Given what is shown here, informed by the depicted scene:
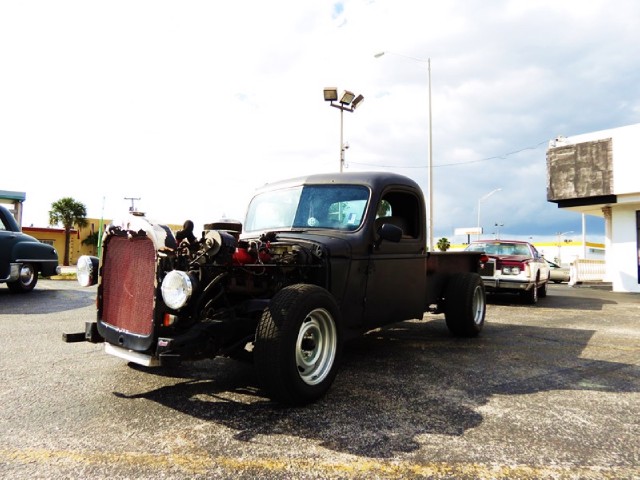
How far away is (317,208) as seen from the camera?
15.7 ft

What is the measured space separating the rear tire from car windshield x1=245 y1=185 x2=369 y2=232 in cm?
228

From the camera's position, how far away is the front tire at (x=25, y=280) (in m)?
10.9

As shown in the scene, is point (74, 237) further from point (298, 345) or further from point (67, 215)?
point (298, 345)

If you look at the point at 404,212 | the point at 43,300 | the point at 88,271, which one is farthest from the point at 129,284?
the point at 43,300

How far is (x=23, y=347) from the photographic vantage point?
5.49m

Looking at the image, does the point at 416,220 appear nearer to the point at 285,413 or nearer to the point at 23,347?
the point at 285,413

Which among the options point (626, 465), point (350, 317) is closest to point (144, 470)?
point (350, 317)

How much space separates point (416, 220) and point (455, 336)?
7.01ft

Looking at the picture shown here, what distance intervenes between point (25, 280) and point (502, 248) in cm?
1227

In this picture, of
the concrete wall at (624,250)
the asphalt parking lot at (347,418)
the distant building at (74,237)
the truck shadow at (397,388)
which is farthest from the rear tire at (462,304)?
the distant building at (74,237)

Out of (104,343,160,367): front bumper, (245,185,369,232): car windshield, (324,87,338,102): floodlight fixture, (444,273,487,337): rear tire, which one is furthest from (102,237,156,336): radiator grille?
(324,87,338,102): floodlight fixture

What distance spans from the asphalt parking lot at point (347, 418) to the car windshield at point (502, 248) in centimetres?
627

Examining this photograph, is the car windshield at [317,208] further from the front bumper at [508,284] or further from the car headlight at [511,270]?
the car headlight at [511,270]

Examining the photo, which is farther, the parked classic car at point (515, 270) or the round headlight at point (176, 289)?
the parked classic car at point (515, 270)
